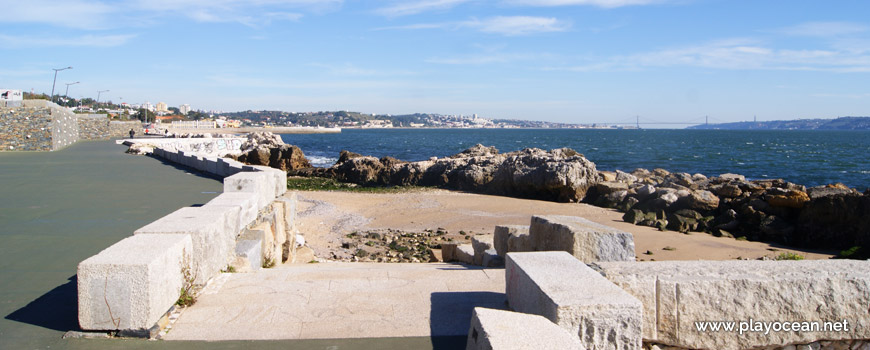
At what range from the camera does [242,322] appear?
4180mm

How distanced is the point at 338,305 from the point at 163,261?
1.29 m

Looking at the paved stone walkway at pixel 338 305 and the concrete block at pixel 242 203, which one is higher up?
the concrete block at pixel 242 203

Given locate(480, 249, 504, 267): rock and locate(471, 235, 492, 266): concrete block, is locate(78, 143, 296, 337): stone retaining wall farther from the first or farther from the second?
locate(471, 235, 492, 266): concrete block

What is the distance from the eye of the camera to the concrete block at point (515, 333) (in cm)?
289

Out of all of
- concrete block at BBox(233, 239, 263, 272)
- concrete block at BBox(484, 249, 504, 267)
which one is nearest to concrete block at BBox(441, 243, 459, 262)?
concrete block at BBox(484, 249, 504, 267)

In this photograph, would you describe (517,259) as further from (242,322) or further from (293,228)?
(293,228)

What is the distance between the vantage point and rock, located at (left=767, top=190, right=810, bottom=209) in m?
14.2

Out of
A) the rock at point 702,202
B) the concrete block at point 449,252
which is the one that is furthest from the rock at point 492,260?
the rock at point 702,202

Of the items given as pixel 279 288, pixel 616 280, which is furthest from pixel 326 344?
pixel 616 280

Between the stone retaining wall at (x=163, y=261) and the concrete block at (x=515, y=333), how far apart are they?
2.14 m

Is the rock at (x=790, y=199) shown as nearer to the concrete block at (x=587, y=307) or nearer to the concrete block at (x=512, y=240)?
the concrete block at (x=512, y=240)

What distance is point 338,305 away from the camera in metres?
4.54

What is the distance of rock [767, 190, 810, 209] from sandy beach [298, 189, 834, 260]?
83.1 inches

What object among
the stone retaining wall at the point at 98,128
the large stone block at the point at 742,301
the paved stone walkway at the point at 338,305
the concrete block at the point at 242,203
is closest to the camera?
the large stone block at the point at 742,301
